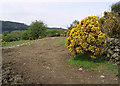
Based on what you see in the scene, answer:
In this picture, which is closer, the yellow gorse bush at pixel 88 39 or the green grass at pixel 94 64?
the green grass at pixel 94 64

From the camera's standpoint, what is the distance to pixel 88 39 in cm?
601

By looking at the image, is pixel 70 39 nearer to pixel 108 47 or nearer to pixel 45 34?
pixel 108 47

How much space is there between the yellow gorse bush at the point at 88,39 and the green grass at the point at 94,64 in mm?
369

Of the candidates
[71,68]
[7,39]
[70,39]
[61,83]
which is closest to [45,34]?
[7,39]

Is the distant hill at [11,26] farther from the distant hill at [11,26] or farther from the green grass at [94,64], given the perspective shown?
the green grass at [94,64]

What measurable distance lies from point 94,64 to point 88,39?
4.26 feet

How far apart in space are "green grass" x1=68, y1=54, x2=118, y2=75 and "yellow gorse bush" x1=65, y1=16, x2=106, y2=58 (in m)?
0.37

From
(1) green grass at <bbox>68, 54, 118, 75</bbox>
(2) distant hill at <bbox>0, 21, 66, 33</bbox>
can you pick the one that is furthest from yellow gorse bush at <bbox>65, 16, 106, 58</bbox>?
(2) distant hill at <bbox>0, 21, 66, 33</bbox>

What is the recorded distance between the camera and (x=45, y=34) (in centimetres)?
2175

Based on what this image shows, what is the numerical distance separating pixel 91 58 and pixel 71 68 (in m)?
1.48

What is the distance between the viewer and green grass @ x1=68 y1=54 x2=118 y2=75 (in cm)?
527

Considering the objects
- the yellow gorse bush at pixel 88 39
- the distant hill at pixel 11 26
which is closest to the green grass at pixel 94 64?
the yellow gorse bush at pixel 88 39

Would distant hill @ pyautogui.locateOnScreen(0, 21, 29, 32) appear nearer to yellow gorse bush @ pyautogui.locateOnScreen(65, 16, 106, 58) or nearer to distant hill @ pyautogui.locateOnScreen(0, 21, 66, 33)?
distant hill @ pyautogui.locateOnScreen(0, 21, 66, 33)

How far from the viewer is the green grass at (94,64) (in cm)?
527
